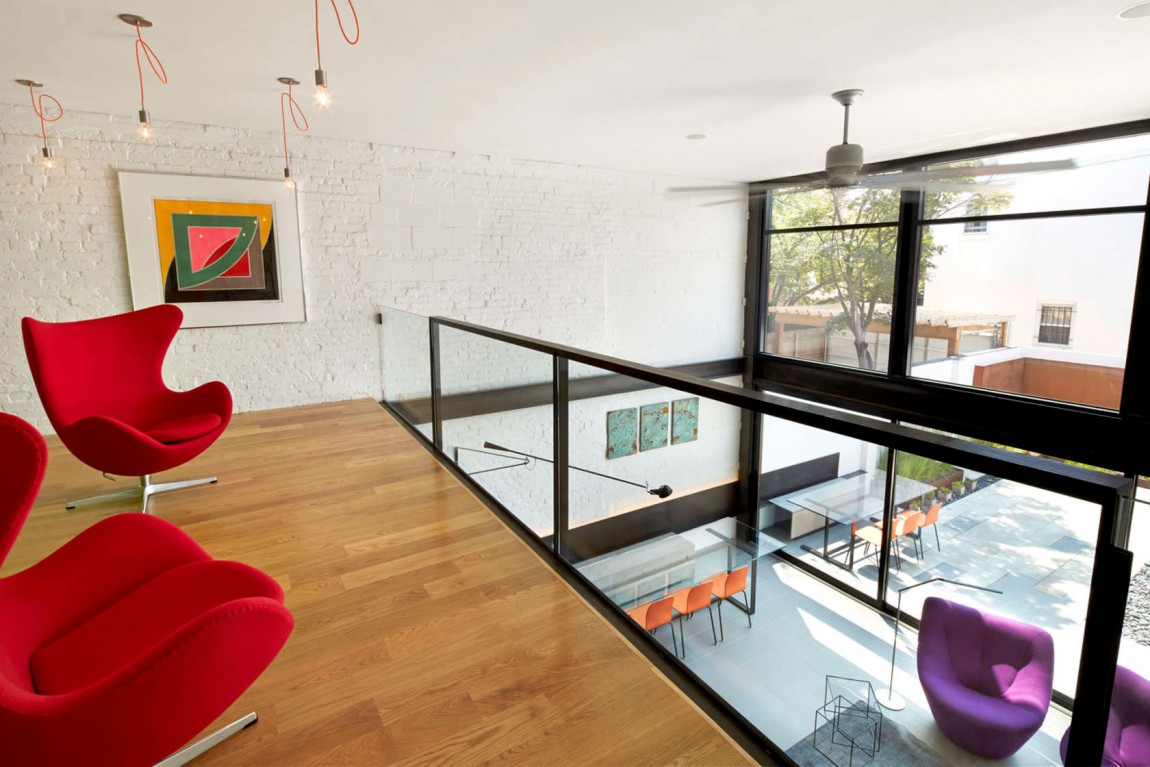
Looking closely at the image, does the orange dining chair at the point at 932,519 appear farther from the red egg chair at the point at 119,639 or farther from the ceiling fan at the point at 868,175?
the ceiling fan at the point at 868,175

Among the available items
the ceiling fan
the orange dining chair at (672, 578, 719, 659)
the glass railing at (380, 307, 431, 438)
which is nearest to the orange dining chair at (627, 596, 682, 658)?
the orange dining chair at (672, 578, 719, 659)

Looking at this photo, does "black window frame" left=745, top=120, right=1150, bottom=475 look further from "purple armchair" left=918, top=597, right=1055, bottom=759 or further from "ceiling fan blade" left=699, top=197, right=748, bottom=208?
"purple armchair" left=918, top=597, right=1055, bottom=759

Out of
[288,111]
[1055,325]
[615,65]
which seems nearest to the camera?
[615,65]

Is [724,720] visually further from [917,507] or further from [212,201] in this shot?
[212,201]

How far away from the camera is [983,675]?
1122 mm

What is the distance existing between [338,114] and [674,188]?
13.5 ft

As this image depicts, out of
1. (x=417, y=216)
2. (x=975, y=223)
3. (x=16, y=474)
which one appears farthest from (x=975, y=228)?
(x=16, y=474)

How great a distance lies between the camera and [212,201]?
454 centimetres

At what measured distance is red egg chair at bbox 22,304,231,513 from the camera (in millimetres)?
2553

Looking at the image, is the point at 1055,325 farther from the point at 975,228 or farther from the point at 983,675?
the point at 983,675

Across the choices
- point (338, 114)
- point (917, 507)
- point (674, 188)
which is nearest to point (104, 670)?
point (917, 507)

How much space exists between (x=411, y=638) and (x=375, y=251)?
402 cm

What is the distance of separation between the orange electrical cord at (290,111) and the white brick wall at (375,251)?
0.25 meters

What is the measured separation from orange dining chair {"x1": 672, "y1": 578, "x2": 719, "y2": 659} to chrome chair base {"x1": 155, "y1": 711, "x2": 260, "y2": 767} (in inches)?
60.6
